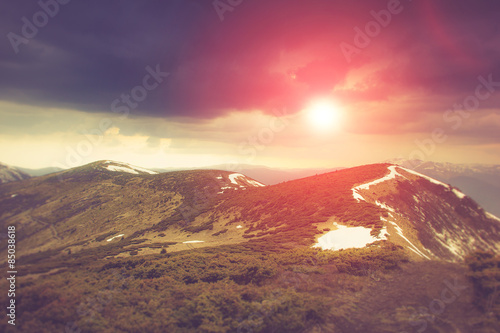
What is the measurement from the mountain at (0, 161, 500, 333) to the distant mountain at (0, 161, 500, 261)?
427 mm

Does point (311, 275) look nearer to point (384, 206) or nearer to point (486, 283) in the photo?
point (486, 283)

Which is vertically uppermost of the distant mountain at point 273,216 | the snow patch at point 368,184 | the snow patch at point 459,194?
the snow patch at point 368,184

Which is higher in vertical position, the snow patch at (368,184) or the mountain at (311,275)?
the snow patch at (368,184)

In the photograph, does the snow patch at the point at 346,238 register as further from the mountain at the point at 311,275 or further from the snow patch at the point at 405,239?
the snow patch at the point at 405,239

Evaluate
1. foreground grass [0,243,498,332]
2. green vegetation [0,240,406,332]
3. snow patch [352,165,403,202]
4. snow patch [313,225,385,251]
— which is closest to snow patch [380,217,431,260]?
snow patch [313,225,385,251]

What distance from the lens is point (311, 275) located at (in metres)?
23.8

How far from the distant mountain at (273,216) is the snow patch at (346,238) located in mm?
148

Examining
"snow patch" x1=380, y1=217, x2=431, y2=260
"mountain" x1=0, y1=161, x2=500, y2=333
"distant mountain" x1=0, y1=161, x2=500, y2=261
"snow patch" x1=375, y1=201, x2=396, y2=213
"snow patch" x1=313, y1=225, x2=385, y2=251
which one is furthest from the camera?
"snow patch" x1=375, y1=201, x2=396, y2=213

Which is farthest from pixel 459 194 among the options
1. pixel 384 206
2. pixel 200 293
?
pixel 200 293

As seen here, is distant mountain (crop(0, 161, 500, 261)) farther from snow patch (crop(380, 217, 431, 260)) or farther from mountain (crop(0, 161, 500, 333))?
mountain (crop(0, 161, 500, 333))

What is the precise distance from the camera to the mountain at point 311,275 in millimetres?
16516

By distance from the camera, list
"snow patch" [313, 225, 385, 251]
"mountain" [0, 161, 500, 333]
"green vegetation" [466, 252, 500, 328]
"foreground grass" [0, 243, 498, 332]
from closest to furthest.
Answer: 1. "green vegetation" [466, 252, 500, 328]
2. "foreground grass" [0, 243, 498, 332]
3. "mountain" [0, 161, 500, 333]
4. "snow patch" [313, 225, 385, 251]

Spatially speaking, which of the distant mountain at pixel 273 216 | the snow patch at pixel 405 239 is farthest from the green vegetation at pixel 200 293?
the distant mountain at pixel 273 216

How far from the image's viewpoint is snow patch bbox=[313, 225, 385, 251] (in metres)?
32.0
